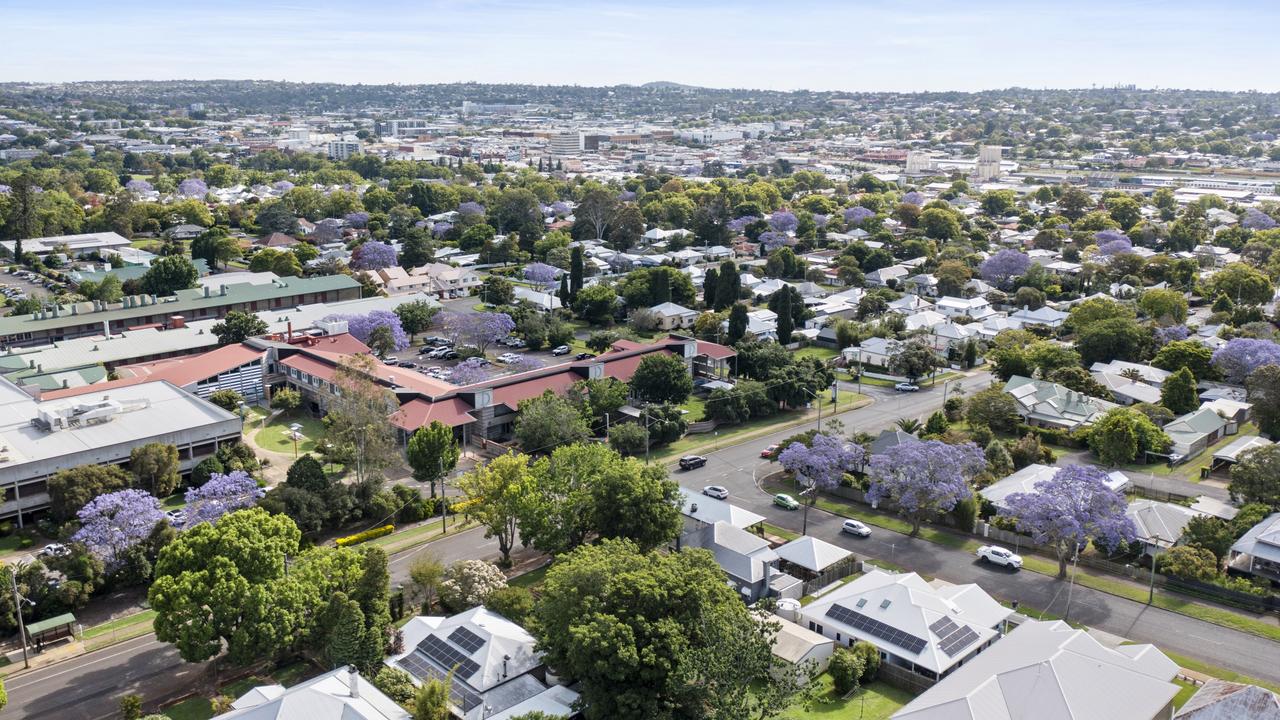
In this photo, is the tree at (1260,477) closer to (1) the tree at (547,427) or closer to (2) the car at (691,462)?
(2) the car at (691,462)

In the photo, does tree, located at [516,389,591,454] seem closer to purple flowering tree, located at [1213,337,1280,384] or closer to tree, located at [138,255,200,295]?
purple flowering tree, located at [1213,337,1280,384]

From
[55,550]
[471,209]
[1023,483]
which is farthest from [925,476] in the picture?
[471,209]

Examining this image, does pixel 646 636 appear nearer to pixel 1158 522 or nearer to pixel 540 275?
pixel 1158 522

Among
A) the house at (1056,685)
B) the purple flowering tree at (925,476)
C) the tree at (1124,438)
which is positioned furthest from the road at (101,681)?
the tree at (1124,438)

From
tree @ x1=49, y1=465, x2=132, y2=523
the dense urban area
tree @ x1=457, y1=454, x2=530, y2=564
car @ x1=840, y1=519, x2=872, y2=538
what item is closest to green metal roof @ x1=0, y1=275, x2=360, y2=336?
the dense urban area

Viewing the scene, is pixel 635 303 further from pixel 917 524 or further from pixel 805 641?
pixel 805 641

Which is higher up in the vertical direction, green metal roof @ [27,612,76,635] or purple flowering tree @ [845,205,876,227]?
purple flowering tree @ [845,205,876,227]
